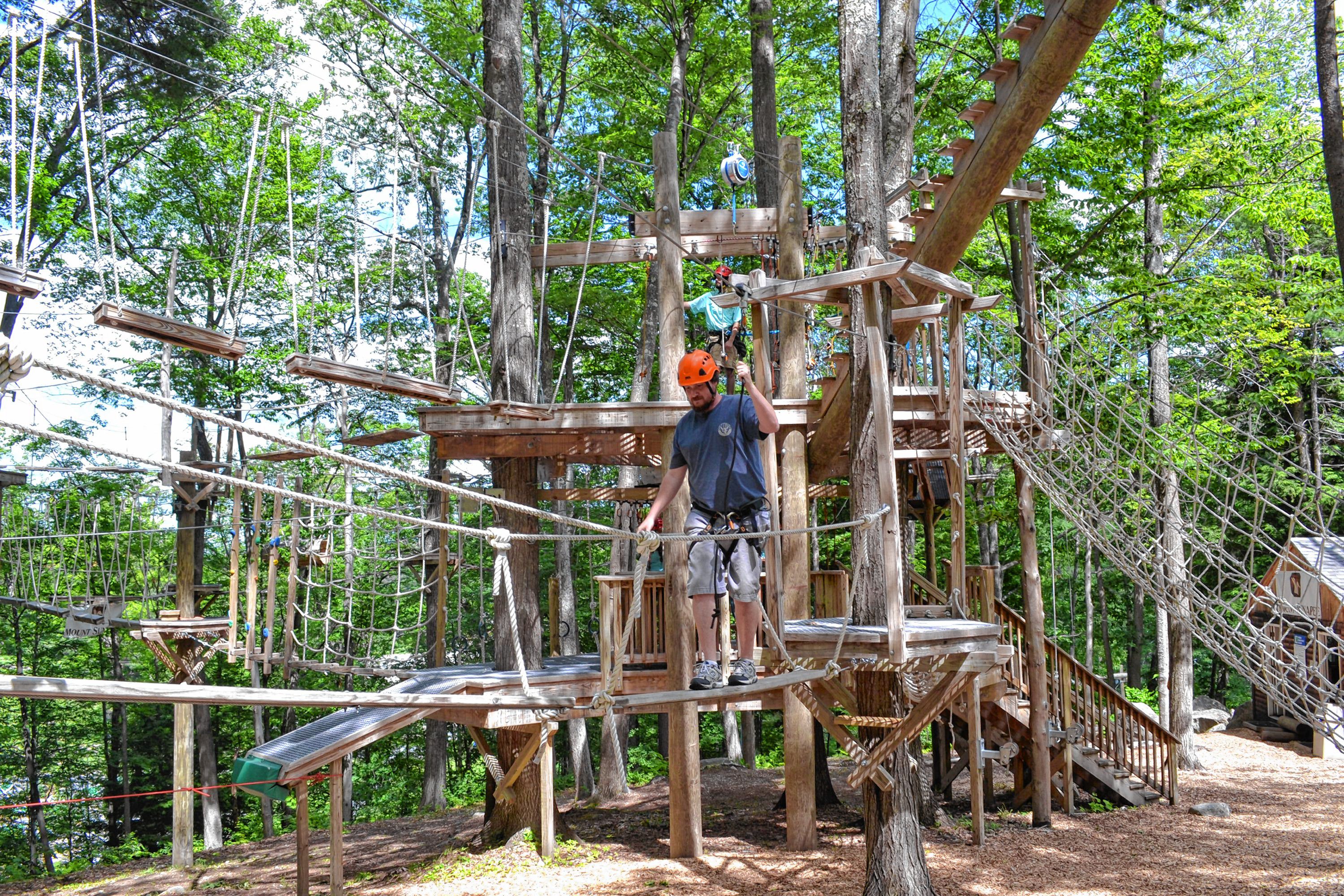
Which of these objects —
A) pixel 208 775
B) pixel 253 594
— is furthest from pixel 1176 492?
pixel 208 775

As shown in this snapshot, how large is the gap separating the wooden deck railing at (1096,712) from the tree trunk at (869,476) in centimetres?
503

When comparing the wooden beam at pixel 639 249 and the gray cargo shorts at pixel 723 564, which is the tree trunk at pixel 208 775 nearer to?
the wooden beam at pixel 639 249

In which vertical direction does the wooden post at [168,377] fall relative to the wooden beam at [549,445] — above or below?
above

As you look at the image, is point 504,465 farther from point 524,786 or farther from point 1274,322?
point 1274,322

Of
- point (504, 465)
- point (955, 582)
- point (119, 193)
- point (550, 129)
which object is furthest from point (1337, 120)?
point (119, 193)

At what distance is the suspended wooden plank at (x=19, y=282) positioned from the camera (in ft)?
14.7

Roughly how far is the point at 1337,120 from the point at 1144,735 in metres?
8.34

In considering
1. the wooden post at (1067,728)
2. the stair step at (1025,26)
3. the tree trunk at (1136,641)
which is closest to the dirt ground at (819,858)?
the wooden post at (1067,728)

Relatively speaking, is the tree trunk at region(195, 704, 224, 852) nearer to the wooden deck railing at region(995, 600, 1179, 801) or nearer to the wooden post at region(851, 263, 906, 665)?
the wooden deck railing at region(995, 600, 1179, 801)

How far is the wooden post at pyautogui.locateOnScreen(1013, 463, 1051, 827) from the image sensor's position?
1061 centimetres

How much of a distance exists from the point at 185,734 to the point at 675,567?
638cm

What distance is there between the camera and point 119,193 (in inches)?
674

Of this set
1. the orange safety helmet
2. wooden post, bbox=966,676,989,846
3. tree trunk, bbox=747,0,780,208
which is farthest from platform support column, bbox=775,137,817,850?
the orange safety helmet

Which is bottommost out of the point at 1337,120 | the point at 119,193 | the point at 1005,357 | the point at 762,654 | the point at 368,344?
the point at 762,654
